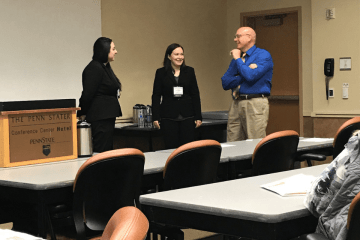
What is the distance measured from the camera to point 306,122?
23.7 ft

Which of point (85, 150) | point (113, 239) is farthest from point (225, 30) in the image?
point (113, 239)

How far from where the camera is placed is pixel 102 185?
257 centimetres

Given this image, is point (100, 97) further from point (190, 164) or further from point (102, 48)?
point (190, 164)

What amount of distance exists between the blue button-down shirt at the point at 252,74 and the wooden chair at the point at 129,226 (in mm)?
3700

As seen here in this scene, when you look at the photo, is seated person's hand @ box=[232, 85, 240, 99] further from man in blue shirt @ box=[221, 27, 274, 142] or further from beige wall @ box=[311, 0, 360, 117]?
beige wall @ box=[311, 0, 360, 117]

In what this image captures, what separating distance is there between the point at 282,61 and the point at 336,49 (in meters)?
1.15

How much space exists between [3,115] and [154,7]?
14.1 ft

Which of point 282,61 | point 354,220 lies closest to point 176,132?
point 282,61

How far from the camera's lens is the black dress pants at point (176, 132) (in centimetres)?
522

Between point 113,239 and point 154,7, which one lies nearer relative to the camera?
point 113,239

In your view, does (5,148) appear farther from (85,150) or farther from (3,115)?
(85,150)

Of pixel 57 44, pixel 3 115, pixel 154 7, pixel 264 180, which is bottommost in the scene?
pixel 264 180

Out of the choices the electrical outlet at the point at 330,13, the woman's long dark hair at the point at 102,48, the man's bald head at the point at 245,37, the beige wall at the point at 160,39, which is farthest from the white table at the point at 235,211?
the electrical outlet at the point at 330,13

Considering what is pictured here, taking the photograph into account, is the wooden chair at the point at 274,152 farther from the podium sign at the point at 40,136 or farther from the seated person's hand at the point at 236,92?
the seated person's hand at the point at 236,92
